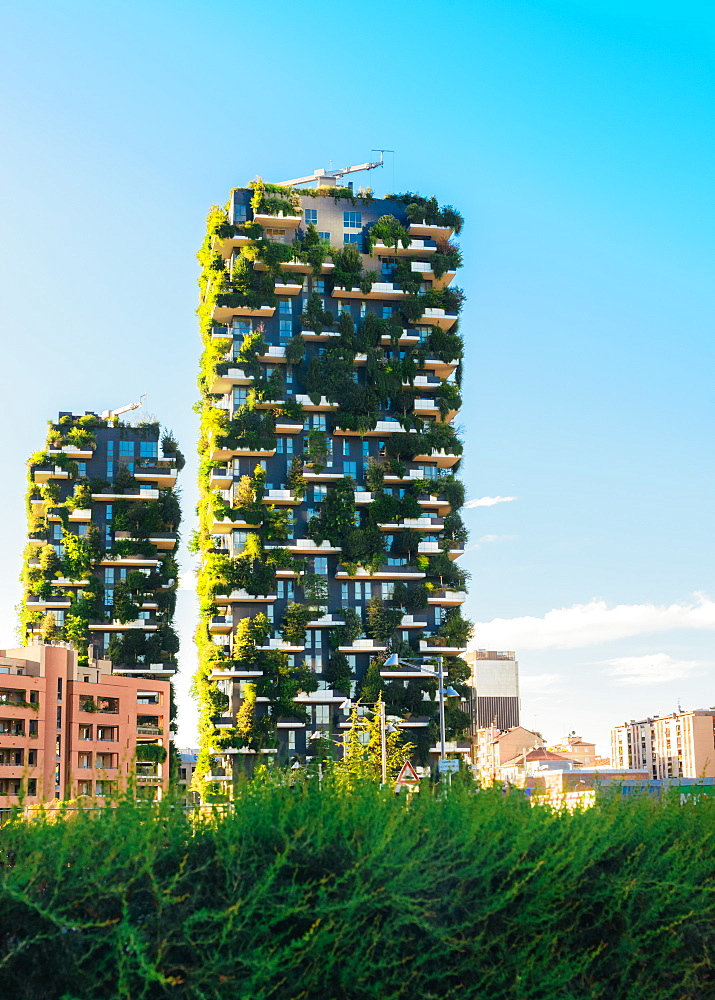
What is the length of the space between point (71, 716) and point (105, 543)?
20918 millimetres

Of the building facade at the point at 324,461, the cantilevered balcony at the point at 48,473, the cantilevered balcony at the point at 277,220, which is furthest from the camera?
the cantilevered balcony at the point at 48,473

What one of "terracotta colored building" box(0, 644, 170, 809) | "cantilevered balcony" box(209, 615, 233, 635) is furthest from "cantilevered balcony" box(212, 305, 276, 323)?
"terracotta colored building" box(0, 644, 170, 809)

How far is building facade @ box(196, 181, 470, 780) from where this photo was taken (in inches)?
2965

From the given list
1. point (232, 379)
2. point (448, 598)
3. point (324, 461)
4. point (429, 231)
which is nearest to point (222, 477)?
point (232, 379)

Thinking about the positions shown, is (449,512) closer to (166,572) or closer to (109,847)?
(166,572)

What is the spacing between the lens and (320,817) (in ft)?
28.2

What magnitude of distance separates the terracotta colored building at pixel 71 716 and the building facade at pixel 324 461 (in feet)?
38.5

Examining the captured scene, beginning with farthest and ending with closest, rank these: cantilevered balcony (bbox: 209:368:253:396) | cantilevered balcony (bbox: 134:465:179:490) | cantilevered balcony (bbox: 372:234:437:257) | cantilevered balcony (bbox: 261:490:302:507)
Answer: cantilevered balcony (bbox: 134:465:179:490) → cantilevered balcony (bbox: 372:234:437:257) → cantilevered balcony (bbox: 209:368:253:396) → cantilevered balcony (bbox: 261:490:302:507)

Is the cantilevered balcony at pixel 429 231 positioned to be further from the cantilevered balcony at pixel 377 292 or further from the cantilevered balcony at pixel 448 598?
the cantilevered balcony at pixel 448 598

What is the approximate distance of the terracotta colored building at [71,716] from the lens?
80000mm

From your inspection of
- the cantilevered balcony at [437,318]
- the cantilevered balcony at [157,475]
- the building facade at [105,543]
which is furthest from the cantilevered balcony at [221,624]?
the cantilevered balcony at [157,475]

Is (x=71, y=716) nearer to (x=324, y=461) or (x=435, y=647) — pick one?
(x=324, y=461)

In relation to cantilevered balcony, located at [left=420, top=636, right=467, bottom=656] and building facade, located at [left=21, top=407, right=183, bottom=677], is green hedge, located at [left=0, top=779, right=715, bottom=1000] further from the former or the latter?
building facade, located at [left=21, top=407, right=183, bottom=677]

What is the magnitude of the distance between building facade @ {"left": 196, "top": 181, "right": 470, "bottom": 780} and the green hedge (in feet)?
209
